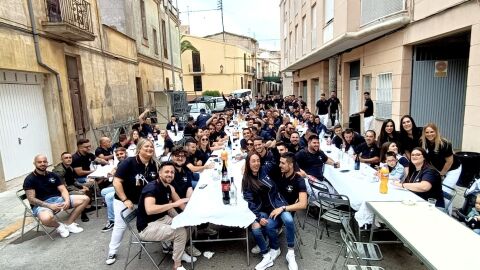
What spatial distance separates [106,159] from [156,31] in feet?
51.9

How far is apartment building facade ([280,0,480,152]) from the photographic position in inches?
272

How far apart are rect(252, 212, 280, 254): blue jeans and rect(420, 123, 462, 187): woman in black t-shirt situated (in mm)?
2944

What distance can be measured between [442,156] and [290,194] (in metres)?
2.80

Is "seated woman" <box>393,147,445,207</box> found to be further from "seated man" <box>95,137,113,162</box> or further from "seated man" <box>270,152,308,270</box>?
"seated man" <box>95,137,113,162</box>

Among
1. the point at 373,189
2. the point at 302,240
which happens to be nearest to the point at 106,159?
the point at 302,240

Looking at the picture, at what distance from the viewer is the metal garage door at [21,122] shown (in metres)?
7.55

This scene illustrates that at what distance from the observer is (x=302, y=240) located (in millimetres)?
4785

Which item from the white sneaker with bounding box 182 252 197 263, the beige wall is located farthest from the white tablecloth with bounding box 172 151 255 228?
the beige wall

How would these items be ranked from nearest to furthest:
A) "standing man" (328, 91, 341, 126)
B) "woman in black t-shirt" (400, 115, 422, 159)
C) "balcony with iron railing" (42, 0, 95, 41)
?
"woman in black t-shirt" (400, 115, 422, 159) < "balcony with iron railing" (42, 0, 95, 41) < "standing man" (328, 91, 341, 126)

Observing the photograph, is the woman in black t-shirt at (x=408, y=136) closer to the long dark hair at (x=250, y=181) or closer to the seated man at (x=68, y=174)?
the long dark hair at (x=250, y=181)

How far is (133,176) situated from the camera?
457cm

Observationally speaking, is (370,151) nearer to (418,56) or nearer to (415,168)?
(415,168)

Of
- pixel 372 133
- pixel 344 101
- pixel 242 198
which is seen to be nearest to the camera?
pixel 242 198

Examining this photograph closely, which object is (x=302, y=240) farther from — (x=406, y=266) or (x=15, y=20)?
(x=15, y=20)
